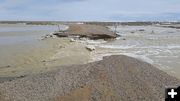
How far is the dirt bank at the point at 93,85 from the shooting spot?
8156 millimetres

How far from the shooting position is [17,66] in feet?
56.5

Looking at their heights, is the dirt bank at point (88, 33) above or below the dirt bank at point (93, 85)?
below

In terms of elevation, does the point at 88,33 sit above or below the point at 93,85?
below

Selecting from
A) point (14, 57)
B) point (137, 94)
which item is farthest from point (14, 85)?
point (14, 57)

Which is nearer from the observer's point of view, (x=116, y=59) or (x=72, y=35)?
(x=116, y=59)

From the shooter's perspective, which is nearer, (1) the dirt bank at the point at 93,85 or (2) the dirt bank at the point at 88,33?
(1) the dirt bank at the point at 93,85

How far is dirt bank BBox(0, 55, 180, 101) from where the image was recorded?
8.16m

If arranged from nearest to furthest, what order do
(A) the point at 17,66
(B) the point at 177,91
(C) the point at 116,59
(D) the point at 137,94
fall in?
(B) the point at 177,91 → (D) the point at 137,94 → (C) the point at 116,59 → (A) the point at 17,66

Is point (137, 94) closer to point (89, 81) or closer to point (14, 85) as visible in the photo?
point (89, 81)

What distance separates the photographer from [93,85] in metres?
8.38

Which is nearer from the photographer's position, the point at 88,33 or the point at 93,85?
the point at 93,85

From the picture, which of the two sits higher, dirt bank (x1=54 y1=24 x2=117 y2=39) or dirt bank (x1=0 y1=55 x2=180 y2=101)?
dirt bank (x1=0 y1=55 x2=180 y2=101)

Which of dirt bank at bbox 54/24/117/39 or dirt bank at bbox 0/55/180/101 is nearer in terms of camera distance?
dirt bank at bbox 0/55/180/101

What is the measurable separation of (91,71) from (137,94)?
4.89 ft
